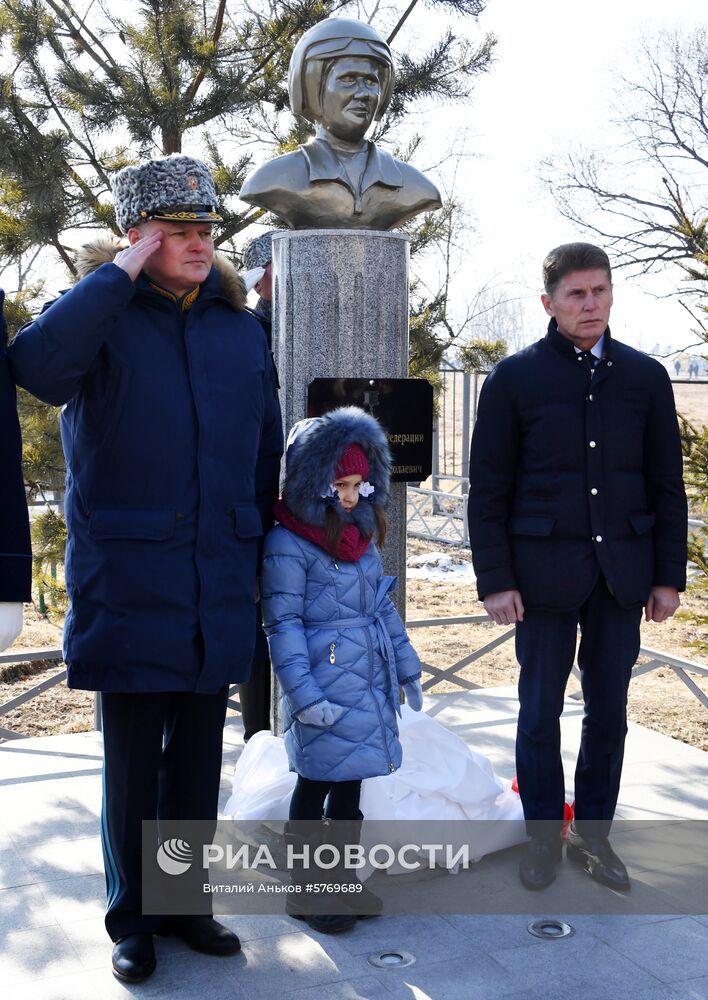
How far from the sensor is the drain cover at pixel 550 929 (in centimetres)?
286

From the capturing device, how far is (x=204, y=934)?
2771mm

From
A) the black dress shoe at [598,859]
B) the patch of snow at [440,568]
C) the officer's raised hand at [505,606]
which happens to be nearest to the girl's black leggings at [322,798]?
the officer's raised hand at [505,606]

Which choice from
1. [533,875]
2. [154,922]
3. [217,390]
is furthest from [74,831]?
[217,390]

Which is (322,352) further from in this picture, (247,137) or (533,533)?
(247,137)

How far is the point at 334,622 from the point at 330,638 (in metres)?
0.05

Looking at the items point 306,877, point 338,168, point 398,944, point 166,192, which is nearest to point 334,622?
point 306,877

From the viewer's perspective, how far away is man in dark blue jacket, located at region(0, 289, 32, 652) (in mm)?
2303

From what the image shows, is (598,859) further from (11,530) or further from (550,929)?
(11,530)

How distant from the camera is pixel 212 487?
103 inches

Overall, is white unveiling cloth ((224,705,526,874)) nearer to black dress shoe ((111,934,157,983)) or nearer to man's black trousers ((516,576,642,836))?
man's black trousers ((516,576,642,836))

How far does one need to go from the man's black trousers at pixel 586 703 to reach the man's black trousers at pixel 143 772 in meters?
0.94

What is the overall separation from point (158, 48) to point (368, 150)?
286 cm

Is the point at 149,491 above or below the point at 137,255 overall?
below

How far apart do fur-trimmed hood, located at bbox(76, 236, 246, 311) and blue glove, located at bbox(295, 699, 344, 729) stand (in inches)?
39.8
